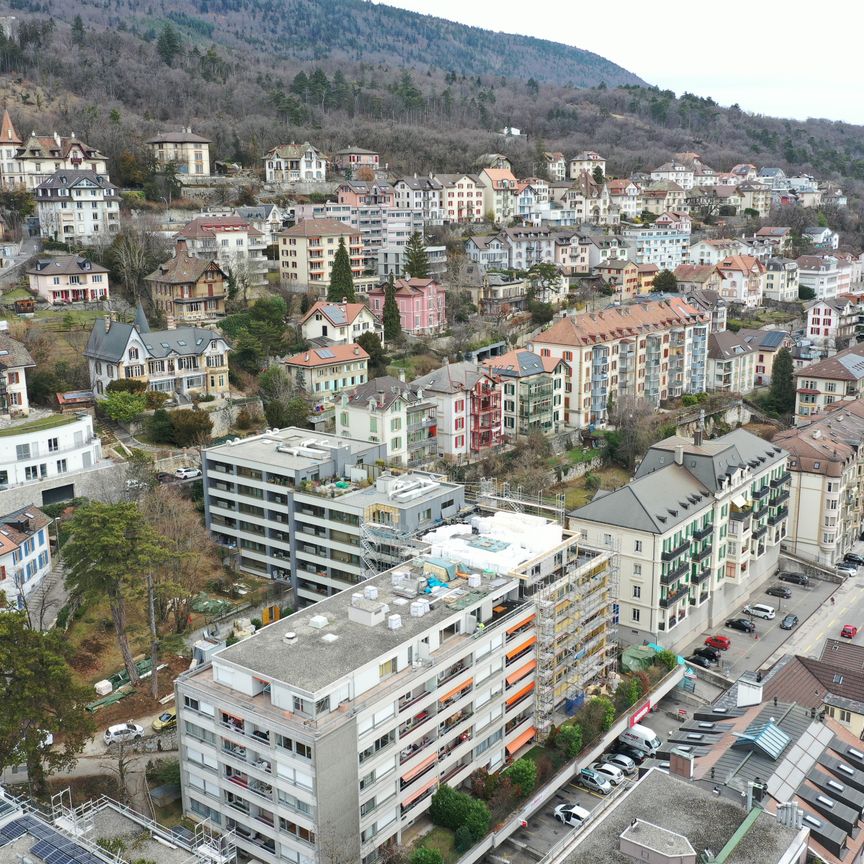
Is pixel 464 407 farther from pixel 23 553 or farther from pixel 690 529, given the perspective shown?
pixel 23 553

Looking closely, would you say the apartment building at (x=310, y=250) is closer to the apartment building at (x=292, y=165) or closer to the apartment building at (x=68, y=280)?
the apartment building at (x=68, y=280)

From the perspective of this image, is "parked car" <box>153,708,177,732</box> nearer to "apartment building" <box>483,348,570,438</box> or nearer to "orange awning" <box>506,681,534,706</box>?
"orange awning" <box>506,681,534,706</box>

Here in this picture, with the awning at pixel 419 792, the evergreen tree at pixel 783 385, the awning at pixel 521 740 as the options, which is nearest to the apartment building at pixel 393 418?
the awning at pixel 521 740

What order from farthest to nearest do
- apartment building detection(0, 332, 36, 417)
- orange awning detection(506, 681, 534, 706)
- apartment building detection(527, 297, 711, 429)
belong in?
apartment building detection(527, 297, 711, 429), apartment building detection(0, 332, 36, 417), orange awning detection(506, 681, 534, 706)

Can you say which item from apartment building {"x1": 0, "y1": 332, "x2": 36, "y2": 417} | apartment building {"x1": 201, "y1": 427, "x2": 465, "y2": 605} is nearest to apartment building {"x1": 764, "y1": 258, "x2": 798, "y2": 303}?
apartment building {"x1": 201, "y1": 427, "x2": 465, "y2": 605}

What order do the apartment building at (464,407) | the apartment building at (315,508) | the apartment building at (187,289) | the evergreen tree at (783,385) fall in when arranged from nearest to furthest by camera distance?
the apartment building at (315,508) → the apartment building at (464,407) → the apartment building at (187,289) → the evergreen tree at (783,385)

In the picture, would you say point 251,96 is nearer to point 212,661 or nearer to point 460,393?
point 460,393
